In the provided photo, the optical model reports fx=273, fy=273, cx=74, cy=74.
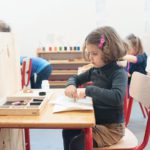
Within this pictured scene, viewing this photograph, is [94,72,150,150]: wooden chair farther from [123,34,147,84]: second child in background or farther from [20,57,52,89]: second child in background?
[20,57,52,89]: second child in background

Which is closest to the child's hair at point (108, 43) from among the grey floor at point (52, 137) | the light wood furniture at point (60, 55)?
the grey floor at point (52, 137)

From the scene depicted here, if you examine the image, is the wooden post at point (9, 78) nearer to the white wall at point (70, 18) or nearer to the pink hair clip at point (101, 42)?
the pink hair clip at point (101, 42)

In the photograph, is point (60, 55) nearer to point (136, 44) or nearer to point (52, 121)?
point (136, 44)

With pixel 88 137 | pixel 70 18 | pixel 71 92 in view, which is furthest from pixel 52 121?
pixel 70 18

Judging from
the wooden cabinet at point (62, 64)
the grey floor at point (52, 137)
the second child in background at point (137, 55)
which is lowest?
the grey floor at point (52, 137)

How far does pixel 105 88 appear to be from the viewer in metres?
1.28

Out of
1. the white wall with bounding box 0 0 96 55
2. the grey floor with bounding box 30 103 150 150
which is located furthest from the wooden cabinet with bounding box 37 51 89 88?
the grey floor with bounding box 30 103 150 150

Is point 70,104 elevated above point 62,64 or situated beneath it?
elevated above

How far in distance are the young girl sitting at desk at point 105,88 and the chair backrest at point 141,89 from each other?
12 centimetres

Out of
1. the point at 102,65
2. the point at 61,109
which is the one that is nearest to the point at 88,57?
the point at 102,65

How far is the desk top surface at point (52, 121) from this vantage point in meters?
0.96

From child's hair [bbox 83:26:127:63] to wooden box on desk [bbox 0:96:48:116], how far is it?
0.35 meters

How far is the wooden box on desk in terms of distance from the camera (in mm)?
1045

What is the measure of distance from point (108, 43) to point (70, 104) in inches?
13.6
